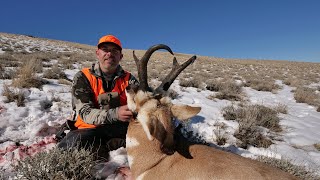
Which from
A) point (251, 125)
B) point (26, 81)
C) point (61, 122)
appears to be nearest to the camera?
point (61, 122)

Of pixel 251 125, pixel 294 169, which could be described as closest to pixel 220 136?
pixel 251 125

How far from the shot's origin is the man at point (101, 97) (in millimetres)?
4633

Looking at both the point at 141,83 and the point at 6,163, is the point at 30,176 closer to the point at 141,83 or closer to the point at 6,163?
the point at 6,163

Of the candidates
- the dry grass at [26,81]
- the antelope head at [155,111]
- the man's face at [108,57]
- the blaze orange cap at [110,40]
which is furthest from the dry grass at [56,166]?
the dry grass at [26,81]

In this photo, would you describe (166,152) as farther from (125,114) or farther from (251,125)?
(251,125)

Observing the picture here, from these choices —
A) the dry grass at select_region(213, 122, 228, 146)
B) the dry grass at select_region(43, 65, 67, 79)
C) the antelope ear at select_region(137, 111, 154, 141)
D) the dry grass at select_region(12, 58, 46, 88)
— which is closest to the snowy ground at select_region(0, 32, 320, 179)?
the dry grass at select_region(213, 122, 228, 146)

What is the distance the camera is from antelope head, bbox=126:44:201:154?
321cm

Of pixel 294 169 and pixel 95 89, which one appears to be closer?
pixel 294 169

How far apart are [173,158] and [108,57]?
229 cm

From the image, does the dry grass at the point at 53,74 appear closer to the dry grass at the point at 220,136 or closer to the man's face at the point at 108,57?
the man's face at the point at 108,57

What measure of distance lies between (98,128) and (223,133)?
2576 millimetres

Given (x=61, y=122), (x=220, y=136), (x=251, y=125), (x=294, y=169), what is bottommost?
(x=294, y=169)

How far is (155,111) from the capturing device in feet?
10.7

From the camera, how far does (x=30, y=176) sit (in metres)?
3.41
